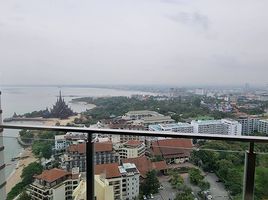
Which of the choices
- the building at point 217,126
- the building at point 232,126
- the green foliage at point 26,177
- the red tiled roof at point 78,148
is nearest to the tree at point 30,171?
the green foliage at point 26,177

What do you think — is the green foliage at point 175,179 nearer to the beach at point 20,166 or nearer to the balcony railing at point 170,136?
the balcony railing at point 170,136

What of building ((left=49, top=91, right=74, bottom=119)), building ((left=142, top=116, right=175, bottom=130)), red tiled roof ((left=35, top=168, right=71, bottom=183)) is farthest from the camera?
building ((left=49, top=91, right=74, bottom=119))

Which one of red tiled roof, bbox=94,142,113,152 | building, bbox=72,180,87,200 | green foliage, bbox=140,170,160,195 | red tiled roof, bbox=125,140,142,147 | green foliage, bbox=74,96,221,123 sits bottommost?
building, bbox=72,180,87,200

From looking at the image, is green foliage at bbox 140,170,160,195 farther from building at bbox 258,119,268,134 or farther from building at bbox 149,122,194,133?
building at bbox 258,119,268,134

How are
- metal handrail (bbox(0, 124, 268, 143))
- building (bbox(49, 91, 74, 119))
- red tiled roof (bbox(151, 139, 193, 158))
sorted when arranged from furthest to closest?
building (bbox(49, 91, 74, 119))
red tiled roof (bbox(151, 139, 193, 158))
metal handrail (bbox(0, 124, 268, 143))

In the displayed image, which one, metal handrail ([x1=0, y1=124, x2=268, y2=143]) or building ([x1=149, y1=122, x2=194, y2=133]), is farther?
building ([x1=149, y1=122, x2=194, y2=133])

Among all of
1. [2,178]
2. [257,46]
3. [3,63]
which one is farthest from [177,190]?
[3,63]

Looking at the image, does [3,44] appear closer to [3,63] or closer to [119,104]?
[3,63]

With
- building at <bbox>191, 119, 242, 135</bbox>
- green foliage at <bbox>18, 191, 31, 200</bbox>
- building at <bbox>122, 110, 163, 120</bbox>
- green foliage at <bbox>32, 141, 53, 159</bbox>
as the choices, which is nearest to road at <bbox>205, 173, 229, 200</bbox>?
building at <bbox>191, 119, 242, 135</bbox>
